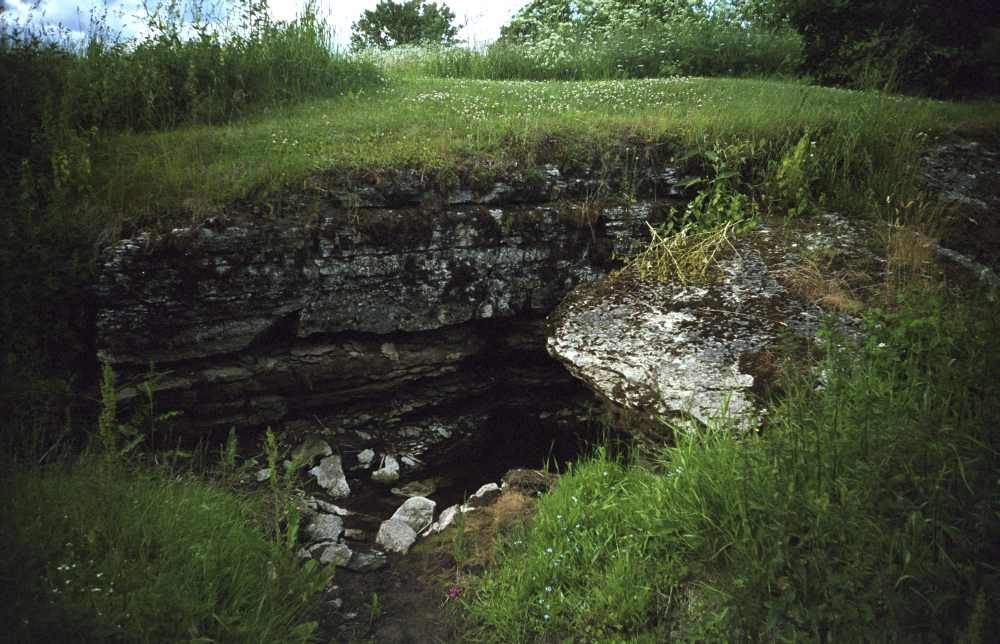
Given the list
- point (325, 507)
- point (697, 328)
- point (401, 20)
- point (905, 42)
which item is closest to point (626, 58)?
point (905, 42)

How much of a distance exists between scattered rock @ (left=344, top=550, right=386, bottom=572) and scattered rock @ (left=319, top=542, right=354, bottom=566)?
3 centimetres

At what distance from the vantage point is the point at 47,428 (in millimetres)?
4039

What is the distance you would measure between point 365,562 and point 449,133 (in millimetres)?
4048

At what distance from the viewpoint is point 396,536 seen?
403 centimetres

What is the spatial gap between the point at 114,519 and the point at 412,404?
2721mm

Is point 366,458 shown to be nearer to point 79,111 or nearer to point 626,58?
point 79,111

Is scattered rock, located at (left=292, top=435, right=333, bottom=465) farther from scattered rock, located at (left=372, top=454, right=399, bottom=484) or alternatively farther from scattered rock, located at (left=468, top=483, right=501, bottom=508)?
scattered rock, located at (left=468, top=483, right=501, bottom=508)

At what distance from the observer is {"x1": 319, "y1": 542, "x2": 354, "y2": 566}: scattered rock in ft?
12.2

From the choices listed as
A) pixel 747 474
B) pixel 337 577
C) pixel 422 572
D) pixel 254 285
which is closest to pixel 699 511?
pixel 747 474

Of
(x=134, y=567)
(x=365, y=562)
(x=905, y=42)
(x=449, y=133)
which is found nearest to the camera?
(x=134, y=567)

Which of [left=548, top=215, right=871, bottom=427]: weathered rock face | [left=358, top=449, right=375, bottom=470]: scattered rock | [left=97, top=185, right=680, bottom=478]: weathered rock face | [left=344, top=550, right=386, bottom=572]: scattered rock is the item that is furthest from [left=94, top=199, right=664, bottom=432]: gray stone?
[left=344, top=550, right=386, bottom=572]: scattered rock

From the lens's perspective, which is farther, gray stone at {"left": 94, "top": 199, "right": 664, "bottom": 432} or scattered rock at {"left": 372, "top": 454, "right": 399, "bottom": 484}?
scattered rock at {"left": 372, "top": 454, "right": 399, "bottom": 484}

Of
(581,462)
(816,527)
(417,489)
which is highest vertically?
(816,527)

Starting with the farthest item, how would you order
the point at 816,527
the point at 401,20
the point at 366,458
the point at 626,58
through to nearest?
1. the point at 401,20
2. the point at 626,58
3. the point at 366,458
4. the point at 816,527
